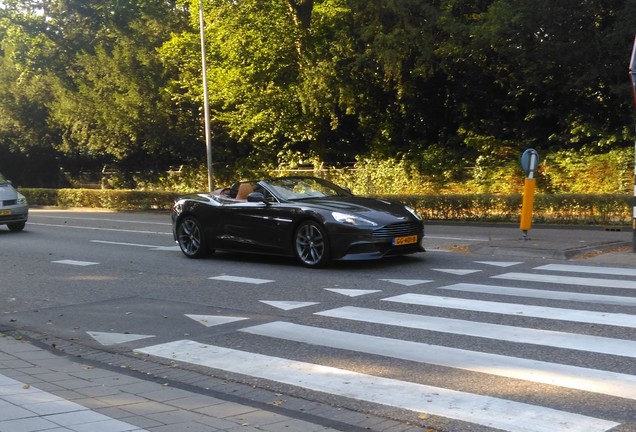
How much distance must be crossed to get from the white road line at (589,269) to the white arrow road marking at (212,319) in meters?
5.00

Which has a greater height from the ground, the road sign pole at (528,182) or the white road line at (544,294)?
the road sign pole at (528,182)

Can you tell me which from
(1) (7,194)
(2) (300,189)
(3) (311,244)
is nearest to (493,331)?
(3) (311,244)

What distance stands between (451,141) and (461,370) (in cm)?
2828

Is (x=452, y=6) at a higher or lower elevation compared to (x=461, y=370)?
higher

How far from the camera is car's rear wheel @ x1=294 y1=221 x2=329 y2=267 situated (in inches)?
467

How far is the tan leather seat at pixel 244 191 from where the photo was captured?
1351cm

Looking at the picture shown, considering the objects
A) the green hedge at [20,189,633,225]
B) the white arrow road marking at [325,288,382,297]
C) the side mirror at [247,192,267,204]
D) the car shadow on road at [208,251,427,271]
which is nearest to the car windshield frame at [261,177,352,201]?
the side mirror at [247,192,267,204]

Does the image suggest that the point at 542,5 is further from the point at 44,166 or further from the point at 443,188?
the point at 44,166

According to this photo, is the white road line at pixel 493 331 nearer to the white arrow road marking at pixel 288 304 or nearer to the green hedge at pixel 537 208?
the white arrow road marking at pixel 288 304

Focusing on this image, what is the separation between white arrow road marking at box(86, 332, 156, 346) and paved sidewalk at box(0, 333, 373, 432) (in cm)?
113

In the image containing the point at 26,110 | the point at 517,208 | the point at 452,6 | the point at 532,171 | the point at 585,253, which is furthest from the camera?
the point at 26,110

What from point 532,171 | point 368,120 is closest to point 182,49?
point 368,120

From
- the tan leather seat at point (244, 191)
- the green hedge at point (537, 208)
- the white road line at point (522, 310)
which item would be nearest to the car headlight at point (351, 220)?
the white road line at point (522, 310)

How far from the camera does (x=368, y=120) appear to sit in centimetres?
3494
